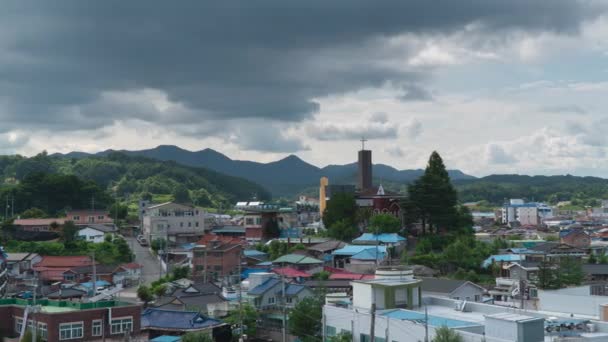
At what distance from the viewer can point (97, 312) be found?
72.3ft

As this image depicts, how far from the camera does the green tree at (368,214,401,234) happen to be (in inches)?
1975

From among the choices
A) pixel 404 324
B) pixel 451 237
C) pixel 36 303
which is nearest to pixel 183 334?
pixel 36 303

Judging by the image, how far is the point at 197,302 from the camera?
3003 cm

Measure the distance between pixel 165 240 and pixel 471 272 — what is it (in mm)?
26075

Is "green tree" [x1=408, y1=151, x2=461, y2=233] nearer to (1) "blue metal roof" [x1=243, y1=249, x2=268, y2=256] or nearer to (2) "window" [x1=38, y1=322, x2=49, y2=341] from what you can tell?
(1) "blue metal roof" [x1=243, y1=249, x2=268, y2=256]

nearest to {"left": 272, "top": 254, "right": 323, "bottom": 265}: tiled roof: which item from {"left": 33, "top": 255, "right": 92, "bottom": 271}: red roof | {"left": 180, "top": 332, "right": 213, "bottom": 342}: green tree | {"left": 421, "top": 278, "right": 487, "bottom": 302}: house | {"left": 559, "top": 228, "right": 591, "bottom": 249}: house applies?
{"left": 33, "top": 255, "right": 92, "bottom": 271}: red roof

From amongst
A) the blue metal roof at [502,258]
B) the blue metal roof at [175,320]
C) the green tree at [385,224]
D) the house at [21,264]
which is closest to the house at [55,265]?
the house at [21,264]

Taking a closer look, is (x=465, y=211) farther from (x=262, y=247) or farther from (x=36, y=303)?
(x=36, y=303)

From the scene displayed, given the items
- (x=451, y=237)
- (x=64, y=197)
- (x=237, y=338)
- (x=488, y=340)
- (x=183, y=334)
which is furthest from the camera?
(x=64, y=197)

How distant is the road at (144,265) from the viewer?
127 feet

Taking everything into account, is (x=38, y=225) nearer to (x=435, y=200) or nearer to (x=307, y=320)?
(x=435, y=200)

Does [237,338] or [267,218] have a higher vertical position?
[267,218]

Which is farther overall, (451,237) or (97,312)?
(451,237)

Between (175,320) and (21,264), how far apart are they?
22240mm
